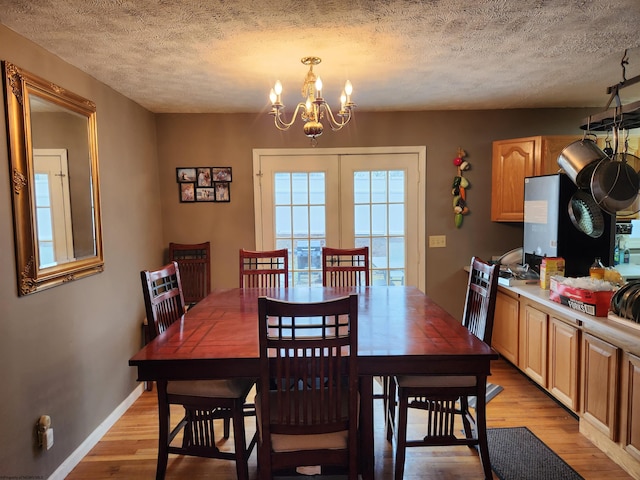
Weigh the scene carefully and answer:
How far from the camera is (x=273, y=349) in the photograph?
1.69 m

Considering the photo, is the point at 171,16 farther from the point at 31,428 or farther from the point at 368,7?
the point at 31,428

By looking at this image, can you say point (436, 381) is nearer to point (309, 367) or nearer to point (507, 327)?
point (309, 367)

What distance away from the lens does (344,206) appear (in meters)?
3.91

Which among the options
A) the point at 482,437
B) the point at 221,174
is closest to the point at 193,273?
the point at 221,174

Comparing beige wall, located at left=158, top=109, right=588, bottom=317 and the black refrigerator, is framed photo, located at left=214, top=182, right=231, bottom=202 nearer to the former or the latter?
beige wall, located at left=158, top=109, right=588, bottom=317

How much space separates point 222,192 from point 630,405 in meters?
3.33

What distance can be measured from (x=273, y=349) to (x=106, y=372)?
66.2 inches

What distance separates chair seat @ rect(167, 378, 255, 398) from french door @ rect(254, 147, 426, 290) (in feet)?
6.47

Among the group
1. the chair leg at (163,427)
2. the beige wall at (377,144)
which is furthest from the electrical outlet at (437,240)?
the chair leg at (163,427)

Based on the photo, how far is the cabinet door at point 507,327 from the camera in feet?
10.5

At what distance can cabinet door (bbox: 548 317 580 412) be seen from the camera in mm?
2492

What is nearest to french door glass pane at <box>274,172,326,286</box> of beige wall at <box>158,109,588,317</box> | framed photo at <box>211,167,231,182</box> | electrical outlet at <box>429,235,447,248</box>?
beige wall at <box>158,109,588,317</box>

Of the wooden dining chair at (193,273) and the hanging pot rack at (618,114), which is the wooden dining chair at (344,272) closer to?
the wooden dining chair at (193,273)

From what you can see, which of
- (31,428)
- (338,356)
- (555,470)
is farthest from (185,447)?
(555,470)
